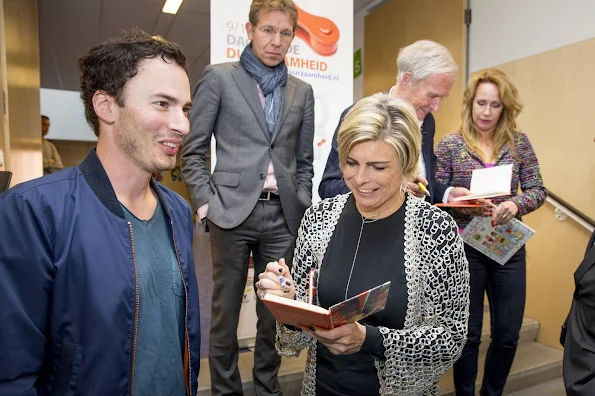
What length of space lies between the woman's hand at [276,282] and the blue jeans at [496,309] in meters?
1.25

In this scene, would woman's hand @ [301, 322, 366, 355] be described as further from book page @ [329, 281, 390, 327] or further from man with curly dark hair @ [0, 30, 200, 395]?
man with curly dark hair @ [0, 30, 200, 395]

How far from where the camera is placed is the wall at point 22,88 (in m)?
3.12

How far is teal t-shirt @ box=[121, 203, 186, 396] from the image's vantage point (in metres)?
1.05

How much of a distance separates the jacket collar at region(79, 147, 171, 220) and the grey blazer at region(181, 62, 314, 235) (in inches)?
35.1

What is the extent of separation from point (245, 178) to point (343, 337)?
101cm

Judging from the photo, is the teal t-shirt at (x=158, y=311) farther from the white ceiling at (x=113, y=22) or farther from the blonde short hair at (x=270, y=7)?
the white ceiling at (x=113, y=22)

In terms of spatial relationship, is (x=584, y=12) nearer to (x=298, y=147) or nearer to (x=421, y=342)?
(x=298, y=147)

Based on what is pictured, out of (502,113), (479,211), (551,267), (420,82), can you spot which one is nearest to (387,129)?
(420,82)

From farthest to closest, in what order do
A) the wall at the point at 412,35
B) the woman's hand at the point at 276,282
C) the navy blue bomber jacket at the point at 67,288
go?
the wall at the point at 412,35 < the woman's hand at the point at 276,282 < the navy blue bomber jacket at the point at 67,288

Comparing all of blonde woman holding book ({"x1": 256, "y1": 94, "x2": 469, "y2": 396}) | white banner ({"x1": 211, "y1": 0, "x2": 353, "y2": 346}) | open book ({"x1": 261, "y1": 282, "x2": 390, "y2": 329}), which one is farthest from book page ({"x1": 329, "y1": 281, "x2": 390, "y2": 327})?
white banner ({"x1": 211, "y1": 0, "x2": 353, "y2": 346})

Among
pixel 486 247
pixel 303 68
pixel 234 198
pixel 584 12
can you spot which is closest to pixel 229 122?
pixel 234 198

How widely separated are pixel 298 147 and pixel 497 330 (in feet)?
4.36

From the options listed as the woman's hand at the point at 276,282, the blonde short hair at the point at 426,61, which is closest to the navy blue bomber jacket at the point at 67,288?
the woman's hand at the point at 276,282

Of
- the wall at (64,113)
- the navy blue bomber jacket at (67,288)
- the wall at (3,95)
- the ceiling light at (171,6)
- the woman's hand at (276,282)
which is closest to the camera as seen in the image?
the navy blue bomber jacket at (67,288)
